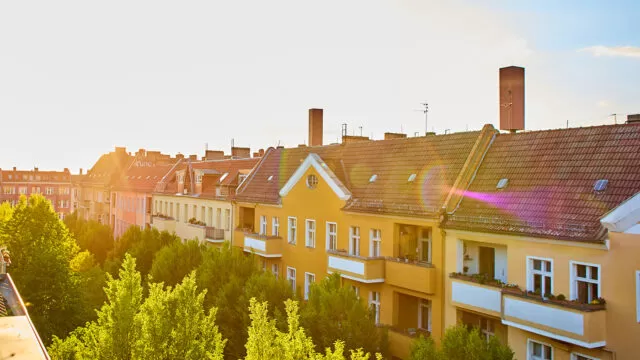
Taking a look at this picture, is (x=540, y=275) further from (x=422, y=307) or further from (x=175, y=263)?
(x=175, y=263)

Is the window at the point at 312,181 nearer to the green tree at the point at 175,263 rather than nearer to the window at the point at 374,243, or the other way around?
the window at the point at 374,243

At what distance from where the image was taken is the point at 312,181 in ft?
105

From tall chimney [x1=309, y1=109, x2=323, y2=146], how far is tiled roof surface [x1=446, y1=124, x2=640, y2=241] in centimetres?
1929

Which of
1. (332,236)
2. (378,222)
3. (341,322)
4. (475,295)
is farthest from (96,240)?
(475,295)

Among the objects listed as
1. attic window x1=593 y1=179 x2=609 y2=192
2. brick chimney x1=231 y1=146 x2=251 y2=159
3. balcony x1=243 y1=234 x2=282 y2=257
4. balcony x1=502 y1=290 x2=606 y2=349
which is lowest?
balcony x1=502 y1=290 x2=606 y2=349

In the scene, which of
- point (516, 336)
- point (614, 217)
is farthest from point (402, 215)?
point (614, 217)

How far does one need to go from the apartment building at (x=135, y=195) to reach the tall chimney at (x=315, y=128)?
2180 cm

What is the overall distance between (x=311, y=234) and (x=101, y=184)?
5307 centimetres

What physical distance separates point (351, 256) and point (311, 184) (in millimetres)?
6510

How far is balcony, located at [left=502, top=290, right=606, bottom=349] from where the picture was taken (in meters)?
17.2

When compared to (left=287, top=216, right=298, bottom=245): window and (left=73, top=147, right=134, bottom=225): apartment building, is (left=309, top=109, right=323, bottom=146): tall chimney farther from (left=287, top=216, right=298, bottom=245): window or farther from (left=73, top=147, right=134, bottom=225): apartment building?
(left=73, top=147, right=134, bottom=225): apartment building

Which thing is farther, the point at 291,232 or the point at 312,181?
the point at 291,232

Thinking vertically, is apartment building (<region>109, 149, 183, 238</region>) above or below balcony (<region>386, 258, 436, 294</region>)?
above

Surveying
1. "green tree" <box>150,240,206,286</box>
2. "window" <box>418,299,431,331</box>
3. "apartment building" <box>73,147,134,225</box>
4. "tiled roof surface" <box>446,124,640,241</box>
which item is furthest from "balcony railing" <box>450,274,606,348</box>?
"apartment building" <box>73,147,134,225</box>
